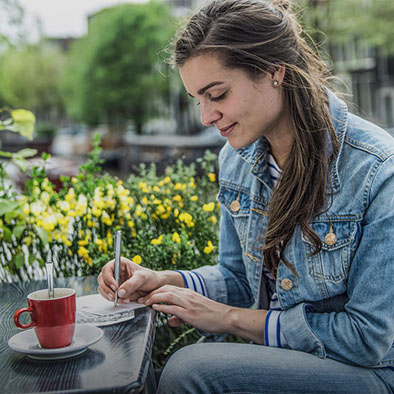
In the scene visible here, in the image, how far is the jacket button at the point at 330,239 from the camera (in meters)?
1.67

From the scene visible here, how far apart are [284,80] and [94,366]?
3.31ft

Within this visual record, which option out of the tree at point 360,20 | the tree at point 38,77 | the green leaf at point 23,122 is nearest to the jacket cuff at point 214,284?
the green leaf at point 23,122

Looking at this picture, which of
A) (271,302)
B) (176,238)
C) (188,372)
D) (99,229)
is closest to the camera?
(188,372)

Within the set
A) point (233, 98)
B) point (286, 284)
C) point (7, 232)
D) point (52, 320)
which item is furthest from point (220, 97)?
point (7, 232)

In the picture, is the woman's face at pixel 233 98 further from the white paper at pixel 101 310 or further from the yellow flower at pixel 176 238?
the yellow flower at pixel 176 238

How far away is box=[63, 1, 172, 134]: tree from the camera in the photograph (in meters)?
34.1

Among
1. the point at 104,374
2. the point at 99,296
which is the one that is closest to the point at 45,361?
the point at 104,374

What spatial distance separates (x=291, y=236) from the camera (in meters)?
1.74

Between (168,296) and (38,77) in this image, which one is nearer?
→ (168,296)

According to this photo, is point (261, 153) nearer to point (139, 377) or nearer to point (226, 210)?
point (226, 210)

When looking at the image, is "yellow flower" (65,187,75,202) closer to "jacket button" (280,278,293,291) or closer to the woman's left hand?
the woman's left hand

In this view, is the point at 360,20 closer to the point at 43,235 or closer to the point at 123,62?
the point at 123,62

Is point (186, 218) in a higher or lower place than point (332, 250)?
lower

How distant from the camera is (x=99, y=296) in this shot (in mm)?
1782
